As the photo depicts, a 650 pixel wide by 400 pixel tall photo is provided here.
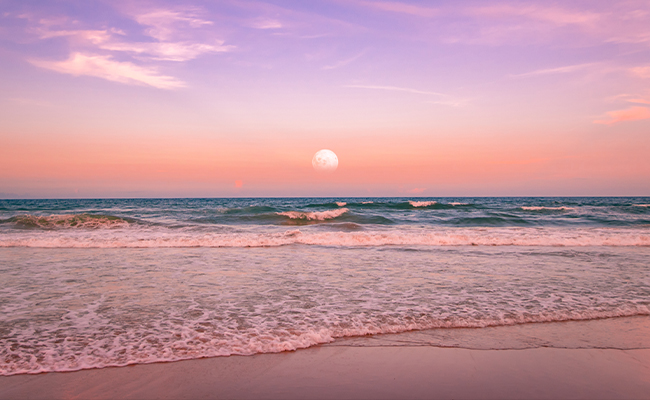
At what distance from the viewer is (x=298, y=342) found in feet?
13.7

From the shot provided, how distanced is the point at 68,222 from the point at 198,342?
20255 mm

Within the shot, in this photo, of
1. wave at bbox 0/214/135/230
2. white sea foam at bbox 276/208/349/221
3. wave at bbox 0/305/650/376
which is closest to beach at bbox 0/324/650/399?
wave at bbox 0/305/650/376

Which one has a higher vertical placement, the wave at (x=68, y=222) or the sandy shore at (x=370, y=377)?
the wave at (x=68, y=222)

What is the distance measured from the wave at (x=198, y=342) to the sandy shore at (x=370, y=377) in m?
0.16

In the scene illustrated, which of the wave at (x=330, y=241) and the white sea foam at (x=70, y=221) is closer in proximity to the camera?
the wave at (x=330, y=241)

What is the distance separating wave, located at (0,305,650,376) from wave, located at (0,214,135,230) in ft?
58.0

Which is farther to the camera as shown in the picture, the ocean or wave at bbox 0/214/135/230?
wave at bbox 0/214/135/230

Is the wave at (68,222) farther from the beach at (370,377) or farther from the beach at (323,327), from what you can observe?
the beach at (370,377)

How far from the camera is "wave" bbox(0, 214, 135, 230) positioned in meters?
19.3

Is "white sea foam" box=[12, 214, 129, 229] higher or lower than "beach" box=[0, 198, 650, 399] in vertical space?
higher

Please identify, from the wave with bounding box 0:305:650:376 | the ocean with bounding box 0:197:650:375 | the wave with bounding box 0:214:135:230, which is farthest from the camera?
the wave with bounding box 0:214:135:230

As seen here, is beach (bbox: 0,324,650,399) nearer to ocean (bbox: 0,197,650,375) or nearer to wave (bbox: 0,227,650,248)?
ocean (bbox: 0,197,650,375)

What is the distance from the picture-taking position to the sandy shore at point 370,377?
3107 millimetres

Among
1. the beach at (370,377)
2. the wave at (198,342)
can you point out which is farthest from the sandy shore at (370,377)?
the wave at (198,342)
